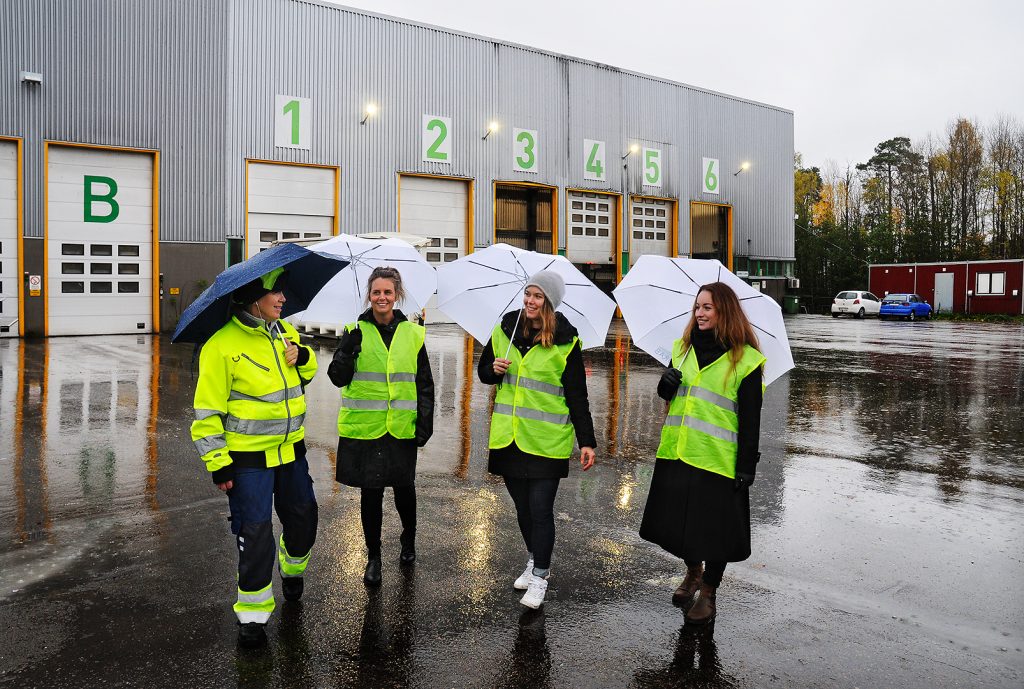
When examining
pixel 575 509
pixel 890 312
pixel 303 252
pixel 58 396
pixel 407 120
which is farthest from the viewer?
pixel 890 312

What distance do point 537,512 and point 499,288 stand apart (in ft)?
4.66

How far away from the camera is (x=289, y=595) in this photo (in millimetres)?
4414

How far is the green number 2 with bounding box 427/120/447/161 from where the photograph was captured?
30.1 m

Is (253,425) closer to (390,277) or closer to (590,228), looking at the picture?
(390,277)

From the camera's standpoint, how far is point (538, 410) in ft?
15.0

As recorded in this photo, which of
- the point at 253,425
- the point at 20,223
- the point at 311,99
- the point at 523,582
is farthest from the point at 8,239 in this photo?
the point at 523,582

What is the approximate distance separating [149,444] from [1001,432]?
31.3 feet

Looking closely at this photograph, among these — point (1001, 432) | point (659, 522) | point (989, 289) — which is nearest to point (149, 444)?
point (659, 522)

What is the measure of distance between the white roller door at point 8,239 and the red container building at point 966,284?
146 feet

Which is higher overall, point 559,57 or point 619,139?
point 559,57

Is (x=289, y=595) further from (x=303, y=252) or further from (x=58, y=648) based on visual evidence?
(x=303, y=252)

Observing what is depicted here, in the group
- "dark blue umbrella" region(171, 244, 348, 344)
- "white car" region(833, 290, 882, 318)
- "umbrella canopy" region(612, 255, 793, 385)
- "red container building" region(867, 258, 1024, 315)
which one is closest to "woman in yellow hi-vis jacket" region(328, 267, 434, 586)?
"dark blue umbrella" region(171, 244, 348, 344)

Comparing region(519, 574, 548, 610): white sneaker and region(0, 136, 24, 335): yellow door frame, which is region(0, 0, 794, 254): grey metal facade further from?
region(519, 574, 548, 610): white sneaker

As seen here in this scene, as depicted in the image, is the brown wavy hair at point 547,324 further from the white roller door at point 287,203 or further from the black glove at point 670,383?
the white roller door at point 287,203
